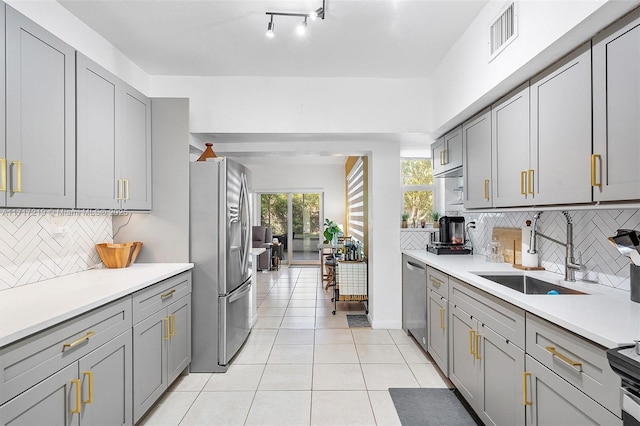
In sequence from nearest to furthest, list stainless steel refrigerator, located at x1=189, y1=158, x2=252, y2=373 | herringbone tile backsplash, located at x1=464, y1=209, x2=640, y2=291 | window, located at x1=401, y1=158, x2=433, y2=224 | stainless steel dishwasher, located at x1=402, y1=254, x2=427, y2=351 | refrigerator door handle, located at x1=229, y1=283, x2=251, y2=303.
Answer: herringbone tile backsplash, located at x1=464, y1=209, x2=640, y2=291 → stainless steel refrigerator, located at x1=189, y1=158, x2=252, y2=373 → refrigerator door handle, located at x1=229, y1=283, x2=251, y2=303 → stainless steel dishwasher, located at x1=402, y1=254, x2=427, y2=351 → window, located at x1=401, y1=158, x2=433, y2=224

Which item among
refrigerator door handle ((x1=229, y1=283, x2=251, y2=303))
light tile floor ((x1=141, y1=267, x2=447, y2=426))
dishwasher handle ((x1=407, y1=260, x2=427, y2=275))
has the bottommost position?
light tile floor ((x1=141, y1=267, x2=447, y2=426))

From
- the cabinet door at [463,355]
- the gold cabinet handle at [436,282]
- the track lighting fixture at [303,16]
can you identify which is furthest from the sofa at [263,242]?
the track lighting fixture at [303,16]

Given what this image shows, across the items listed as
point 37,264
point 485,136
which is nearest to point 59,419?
point 37,264

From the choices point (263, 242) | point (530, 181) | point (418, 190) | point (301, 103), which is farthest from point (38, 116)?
point (263, 242)

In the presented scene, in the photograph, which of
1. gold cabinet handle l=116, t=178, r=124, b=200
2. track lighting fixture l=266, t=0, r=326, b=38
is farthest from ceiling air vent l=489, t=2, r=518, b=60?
gold cabinet handle l=116, t=178, r=124, b=200

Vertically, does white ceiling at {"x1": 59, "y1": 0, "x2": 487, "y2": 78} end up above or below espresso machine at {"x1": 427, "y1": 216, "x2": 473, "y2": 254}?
above

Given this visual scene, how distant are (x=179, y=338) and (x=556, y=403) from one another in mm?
2474

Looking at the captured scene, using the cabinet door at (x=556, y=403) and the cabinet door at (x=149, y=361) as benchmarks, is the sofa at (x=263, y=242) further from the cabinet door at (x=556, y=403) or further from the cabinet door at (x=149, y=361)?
the cabinet door at (x=556, y=403)

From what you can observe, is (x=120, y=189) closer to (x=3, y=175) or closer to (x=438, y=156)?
(x=3, y=175)

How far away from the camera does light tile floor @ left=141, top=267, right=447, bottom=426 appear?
92.0 inches

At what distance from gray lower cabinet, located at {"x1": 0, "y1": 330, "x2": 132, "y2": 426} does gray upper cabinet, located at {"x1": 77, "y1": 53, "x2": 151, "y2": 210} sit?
0.97m

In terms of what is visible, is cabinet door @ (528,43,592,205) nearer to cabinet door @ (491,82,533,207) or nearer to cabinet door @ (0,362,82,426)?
cabinet door @ (491,82,533,207)

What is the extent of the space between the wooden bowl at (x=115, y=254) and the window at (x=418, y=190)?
3.34 m

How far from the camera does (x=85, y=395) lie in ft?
5.38
